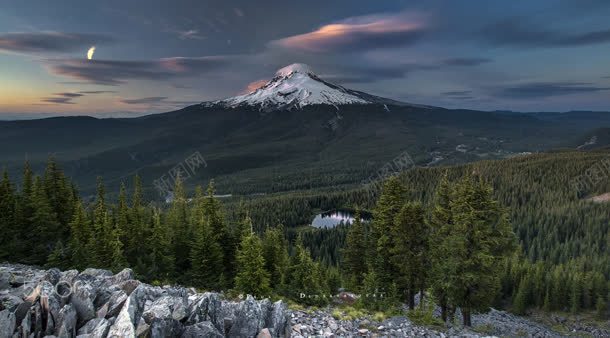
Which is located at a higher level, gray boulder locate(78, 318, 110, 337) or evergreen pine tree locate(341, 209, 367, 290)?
gray boulder locate(78, 318, 110, 337)

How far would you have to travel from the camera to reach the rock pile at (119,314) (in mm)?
12867

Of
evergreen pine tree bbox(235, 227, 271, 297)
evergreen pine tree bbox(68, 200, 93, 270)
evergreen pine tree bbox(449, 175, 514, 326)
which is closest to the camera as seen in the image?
evergreen pine tree bbox(449, 175, 514, 326)

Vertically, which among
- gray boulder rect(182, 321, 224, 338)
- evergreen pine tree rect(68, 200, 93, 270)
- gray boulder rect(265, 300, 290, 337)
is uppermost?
gray boulder rect(182, 321, 224, 338)

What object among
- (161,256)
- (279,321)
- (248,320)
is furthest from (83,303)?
(161,256)

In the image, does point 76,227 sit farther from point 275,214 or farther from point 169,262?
point 275,214

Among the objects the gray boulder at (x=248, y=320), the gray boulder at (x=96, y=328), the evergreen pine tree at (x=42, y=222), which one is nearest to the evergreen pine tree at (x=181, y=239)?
the evergreen pine tree at (x=42, y=222)

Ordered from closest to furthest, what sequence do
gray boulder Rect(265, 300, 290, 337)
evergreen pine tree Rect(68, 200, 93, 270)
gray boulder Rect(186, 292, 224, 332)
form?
1. gray boulder Rect(186, 292, 224, 332)
2. gray boulder Rect(265, 300, 290, 337)
3. evergreen pine tree Rect(68, 200, 93, 270)

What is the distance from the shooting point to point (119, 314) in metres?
13.4

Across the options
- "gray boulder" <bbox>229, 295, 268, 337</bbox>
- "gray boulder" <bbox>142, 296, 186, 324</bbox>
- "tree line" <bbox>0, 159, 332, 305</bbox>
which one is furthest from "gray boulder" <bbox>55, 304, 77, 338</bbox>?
"tree line" <bbox>0, 159, 332, 305</bbox>

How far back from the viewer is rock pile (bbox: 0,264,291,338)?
42.2 feet

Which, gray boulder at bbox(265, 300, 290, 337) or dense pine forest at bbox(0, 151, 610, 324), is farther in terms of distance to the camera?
dense pine forest at bbox(0, 151, 610, 324)

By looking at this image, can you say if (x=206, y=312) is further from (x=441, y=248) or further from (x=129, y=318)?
(x=441, y=248)

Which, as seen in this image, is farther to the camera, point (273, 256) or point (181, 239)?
point (273, 256)

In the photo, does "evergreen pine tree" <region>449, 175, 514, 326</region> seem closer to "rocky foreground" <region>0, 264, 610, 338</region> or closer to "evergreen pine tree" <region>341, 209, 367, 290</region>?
"rocky foreground" <region>0, 264, 610, 338</region>
